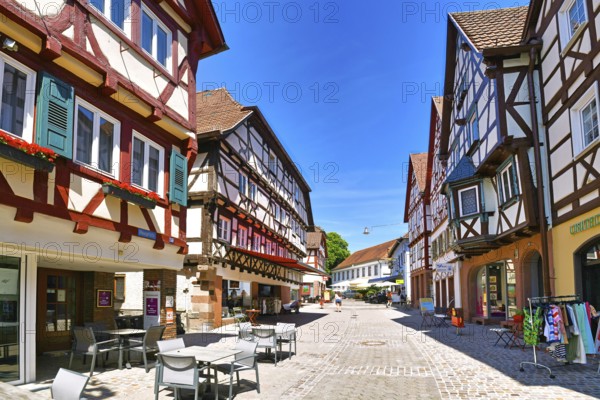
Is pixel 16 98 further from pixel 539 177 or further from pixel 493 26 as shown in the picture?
pixel 493 26

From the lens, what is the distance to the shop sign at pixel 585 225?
35.6 feet

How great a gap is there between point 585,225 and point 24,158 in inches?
445

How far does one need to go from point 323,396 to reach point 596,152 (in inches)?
314

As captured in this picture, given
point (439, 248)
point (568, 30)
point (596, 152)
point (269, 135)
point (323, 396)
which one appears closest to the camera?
point (323, 396)

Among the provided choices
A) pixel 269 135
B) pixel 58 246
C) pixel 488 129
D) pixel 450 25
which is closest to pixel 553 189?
pixel 488 129

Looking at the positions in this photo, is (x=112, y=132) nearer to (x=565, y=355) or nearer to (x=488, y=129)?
(x=565, y=355)

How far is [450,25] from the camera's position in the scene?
68.7ft

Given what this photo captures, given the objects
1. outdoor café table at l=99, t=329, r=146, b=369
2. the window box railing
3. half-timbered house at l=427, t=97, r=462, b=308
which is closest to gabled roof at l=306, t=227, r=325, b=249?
half-timbered house at l=427, t=97, r=462, b=308

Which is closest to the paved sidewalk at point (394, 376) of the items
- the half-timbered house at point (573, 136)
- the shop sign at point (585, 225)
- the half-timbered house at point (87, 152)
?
the half-timbered house at point (87, 152)

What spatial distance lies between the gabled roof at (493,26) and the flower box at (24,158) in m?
14.2

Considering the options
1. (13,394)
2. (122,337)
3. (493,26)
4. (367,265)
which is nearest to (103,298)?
(122,337)

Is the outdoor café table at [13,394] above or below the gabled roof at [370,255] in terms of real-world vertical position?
below

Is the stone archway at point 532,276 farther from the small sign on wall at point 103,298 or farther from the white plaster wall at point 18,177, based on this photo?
the white plaster wall at point 18,177

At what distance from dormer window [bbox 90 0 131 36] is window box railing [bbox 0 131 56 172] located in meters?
3.43
